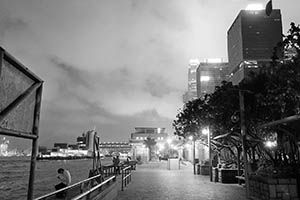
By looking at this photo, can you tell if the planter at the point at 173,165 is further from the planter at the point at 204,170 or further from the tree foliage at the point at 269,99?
the tree foliage at the point at 269,99

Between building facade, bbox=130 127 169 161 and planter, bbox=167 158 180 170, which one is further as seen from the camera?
building facade, bbox=130 127 169 161

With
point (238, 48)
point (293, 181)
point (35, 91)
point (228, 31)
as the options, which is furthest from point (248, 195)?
point (228, 31)

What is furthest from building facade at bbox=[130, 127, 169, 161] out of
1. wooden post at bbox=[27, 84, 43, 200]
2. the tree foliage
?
wooden post at bbox=[27, 84, 43, 200]

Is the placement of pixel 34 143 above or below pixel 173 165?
above

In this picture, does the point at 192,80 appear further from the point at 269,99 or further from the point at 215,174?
the point at 269,99

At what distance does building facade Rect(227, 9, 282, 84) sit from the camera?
104 metres

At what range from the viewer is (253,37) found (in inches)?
4331

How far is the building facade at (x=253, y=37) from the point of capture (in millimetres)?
104375

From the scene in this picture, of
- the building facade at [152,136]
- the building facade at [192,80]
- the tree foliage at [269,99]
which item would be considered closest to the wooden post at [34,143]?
the tree foliage at [269,99]

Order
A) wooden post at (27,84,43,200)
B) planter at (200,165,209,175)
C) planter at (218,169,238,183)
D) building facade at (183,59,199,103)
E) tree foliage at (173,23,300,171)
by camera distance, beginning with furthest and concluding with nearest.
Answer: building facade at (183,59,199,103) < planter at (200,165,209,175) < planter at (218,169,238,183) < tree foliage at (173,23,300,171) < wooden post at (27,84,43,200)

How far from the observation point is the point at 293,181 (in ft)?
26.7

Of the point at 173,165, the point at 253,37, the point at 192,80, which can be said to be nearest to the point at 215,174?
the point at 173,165

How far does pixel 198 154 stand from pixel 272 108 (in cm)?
3325

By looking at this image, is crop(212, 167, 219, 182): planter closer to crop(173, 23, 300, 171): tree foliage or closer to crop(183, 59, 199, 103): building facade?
crop(173, 23, 300, 171): tree foliage
